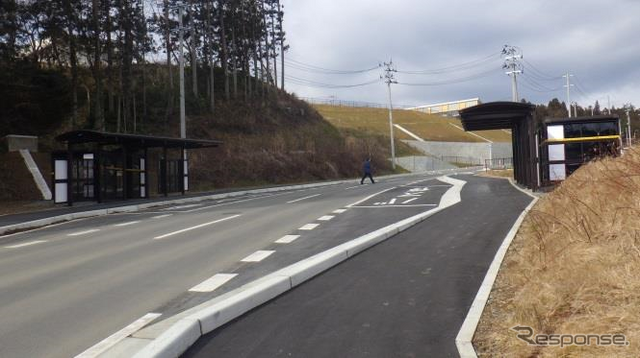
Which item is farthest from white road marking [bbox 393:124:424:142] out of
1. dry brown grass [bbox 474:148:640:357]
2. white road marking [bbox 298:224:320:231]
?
dry brown grass [bbox 474:148:640:357]

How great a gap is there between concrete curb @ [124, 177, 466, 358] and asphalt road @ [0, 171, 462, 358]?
568 mm

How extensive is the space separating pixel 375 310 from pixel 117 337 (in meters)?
2.74

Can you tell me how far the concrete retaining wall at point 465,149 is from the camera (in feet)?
271

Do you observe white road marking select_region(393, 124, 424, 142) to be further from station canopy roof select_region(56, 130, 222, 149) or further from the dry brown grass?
the dry brown grass

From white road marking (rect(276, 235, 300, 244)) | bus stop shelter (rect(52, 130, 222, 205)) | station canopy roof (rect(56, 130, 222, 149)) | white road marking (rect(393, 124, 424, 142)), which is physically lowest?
white road marking (rect(276, 235, 300, 244))

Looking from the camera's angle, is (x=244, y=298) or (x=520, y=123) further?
(x=520, y=123)

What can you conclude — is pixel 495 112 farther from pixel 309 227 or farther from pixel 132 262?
pixel 132 262

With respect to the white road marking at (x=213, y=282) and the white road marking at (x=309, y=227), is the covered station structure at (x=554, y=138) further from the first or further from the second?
the white road marking at (x=213, y=282)

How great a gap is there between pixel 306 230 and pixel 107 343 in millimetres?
7531

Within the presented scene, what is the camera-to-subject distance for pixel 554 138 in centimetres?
1750

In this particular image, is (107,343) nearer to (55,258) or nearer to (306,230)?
(55,258)

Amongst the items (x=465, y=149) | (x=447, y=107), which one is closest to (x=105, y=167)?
(x=465, y=149)

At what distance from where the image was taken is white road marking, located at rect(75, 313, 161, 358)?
466 centimetres

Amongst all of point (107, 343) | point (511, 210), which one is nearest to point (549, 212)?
point (511, 210)
